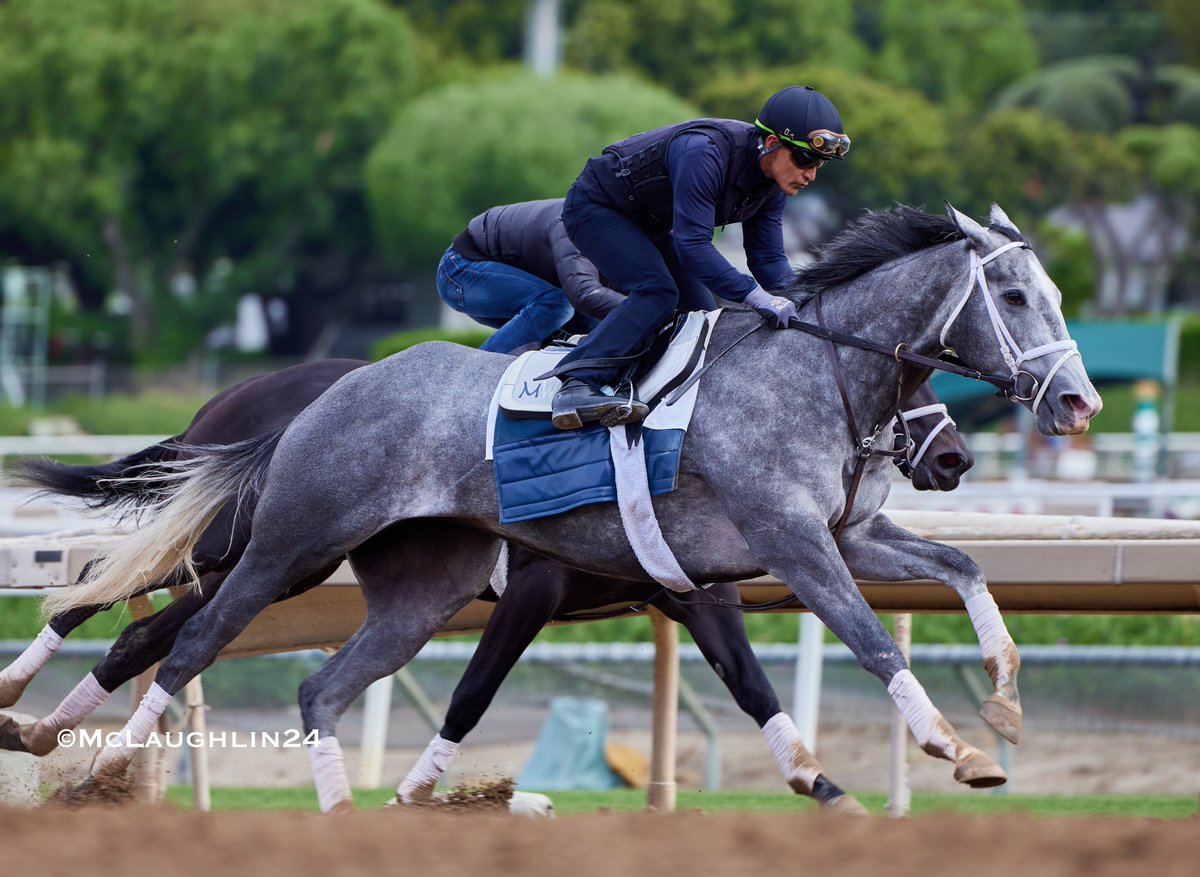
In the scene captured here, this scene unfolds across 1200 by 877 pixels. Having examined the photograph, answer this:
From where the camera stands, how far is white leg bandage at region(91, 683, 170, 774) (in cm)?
554

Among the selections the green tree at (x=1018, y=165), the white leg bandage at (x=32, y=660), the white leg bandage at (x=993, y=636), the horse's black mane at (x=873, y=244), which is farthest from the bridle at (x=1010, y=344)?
the green tree at (x=1018, y=165)

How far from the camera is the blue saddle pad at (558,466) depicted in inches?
206

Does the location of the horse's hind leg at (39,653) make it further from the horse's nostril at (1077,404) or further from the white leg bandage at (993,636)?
the horse's nostril at (1077,404)

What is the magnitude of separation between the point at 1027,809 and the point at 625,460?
3104mm

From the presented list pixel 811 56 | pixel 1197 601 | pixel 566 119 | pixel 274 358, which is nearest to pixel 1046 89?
pixel 811 56

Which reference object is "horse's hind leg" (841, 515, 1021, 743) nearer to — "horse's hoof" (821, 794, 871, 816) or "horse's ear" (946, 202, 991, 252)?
"horse's hoof" (821, 794, 871, 816)

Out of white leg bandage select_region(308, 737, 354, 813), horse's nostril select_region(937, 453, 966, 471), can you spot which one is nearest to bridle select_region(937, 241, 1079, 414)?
horse's nostril select_region(937, 453, 966, 471)

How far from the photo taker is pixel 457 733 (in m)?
6.01

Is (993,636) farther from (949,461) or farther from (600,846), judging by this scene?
Result: (600,846)

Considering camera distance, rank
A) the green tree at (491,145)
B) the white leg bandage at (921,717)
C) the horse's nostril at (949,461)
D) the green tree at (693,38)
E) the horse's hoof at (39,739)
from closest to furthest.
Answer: the white leg bandage at (921,717)
the horse's nostril at (949,461)
the horse's hoof at (39,739)
the green tree at (491,145)
the green tree at (693,38)

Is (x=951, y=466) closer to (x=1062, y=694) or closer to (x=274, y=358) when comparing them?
(x=1062, y=694)

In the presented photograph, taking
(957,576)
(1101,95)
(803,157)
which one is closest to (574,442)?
(803,157)

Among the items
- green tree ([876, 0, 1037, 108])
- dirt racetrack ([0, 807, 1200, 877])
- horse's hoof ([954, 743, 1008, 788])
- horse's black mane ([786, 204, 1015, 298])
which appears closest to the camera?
dirt racetrack ([0, 807, 1200, 877])

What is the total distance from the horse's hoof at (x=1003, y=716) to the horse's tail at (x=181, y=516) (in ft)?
8.31
